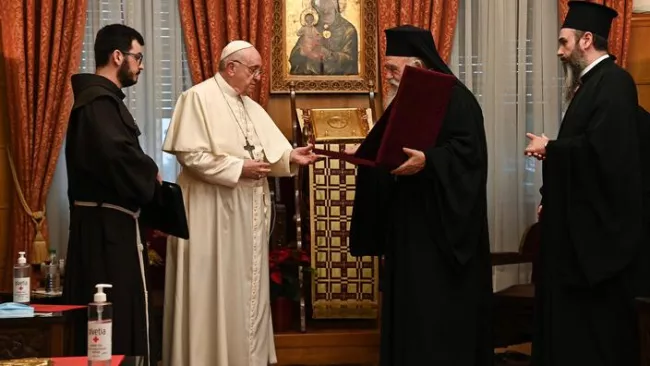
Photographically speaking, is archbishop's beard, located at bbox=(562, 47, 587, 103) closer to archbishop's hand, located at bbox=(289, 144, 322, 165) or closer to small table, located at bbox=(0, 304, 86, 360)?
archbishop's hand, located at bbox=(289, 144, 322, 165)

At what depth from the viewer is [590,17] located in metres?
5.00

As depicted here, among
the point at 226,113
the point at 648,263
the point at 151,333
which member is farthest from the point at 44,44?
the point at 648,263

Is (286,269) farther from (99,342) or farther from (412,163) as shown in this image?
(99,342)

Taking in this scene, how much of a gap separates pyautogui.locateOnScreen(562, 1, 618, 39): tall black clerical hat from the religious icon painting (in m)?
2.38

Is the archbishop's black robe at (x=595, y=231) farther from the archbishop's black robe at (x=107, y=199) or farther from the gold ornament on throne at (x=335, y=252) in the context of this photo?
the archbishop's black robe at (x=107, y=199)

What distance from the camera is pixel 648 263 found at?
15.9ft

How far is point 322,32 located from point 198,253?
2.36m

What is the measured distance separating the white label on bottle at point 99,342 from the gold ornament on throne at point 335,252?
345cm

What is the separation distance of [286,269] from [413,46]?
2093 millimetres

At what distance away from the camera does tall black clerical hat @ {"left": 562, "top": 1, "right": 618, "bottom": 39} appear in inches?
197

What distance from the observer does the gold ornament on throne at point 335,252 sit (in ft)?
21.2

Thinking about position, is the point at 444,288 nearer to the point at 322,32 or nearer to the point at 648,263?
the point at 648,263

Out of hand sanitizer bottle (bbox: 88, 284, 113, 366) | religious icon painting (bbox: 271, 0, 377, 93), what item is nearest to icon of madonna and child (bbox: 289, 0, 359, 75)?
religious icon painting (bbox: 271, 0, 377, 93)

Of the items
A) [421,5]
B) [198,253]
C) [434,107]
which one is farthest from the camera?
[421,5]
